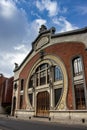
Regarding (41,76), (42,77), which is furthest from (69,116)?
(41,76)

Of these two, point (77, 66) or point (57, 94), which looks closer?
point (77, 66)

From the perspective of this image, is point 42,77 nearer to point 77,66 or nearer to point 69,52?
point 69,52

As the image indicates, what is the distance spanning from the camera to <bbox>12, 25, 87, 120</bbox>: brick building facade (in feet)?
62.2

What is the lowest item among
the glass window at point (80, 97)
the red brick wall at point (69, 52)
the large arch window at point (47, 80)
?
the glass window at point (80, 97)

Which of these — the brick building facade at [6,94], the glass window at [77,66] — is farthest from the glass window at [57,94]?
the brick building facade at [6,94]

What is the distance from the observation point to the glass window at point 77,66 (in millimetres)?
19478

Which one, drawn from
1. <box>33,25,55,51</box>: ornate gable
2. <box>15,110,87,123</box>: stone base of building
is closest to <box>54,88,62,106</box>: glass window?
<box>15,110,87,123</box>: stone base of building

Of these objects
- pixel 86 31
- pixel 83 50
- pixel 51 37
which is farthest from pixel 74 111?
pixel 51 37

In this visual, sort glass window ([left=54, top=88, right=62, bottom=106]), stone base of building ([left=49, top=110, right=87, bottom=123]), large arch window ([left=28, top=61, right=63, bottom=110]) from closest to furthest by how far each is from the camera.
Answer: stone base of building ([left=49, top=110, right=87, bottom=123]), glass window ([left=54, top=88, right=62, bottom=106]), large arch window ([left=28, top=61, right=63, bottom=110])

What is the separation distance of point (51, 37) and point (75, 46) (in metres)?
5.22

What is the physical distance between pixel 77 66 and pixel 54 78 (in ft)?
13.6

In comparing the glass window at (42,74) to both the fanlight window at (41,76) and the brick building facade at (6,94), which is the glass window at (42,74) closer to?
the fanlight window at (41,76)

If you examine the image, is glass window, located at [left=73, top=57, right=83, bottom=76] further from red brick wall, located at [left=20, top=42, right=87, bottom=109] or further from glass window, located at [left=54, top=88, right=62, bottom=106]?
glass window, located at [left=54, top=88, right=62, bottom=106]

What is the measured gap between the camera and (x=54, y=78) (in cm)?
2280
